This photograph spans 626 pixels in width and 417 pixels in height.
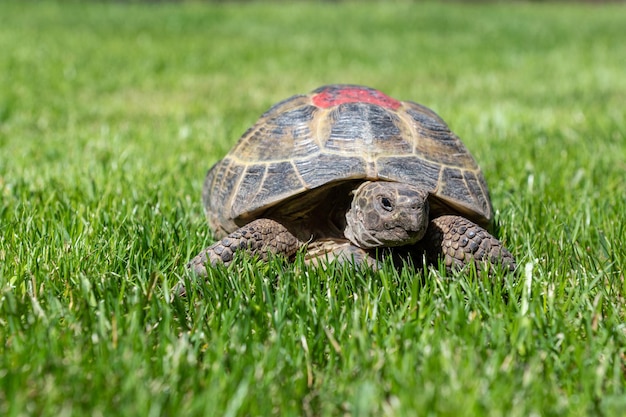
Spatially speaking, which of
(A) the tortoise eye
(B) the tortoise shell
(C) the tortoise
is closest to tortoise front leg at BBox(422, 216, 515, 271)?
(C) the tortoise

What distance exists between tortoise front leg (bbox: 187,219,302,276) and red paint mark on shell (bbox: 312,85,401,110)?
609 millimetres

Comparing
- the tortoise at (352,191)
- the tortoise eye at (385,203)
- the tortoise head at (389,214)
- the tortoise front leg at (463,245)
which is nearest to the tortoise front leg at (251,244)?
the tortoise at (352,191)

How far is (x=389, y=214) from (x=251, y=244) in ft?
1.80

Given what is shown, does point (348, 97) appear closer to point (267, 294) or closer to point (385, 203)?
point (385, 203)

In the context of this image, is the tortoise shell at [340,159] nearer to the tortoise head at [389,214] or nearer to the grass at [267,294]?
the tortoise head at [389,214]

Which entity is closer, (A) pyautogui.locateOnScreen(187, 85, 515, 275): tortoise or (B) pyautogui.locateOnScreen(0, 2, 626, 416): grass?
(B) pyautogui.locateOnScreen(0, 2, 626, 416): grass

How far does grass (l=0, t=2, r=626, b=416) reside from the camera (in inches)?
64.9

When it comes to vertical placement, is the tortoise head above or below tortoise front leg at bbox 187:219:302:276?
above

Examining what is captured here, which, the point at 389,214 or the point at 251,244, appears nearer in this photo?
the point at 389,214

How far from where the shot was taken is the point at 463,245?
8.18 feet

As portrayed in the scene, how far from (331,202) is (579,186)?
1840 millimetres

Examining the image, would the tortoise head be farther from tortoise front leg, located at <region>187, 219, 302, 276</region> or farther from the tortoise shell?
tortoise front leg, located at <region>187, 219, 302, 276</region>

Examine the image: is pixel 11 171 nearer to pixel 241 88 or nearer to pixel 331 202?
pixel 331 202

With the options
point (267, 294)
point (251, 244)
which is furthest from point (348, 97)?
point (267, 294)
